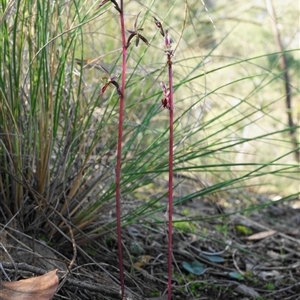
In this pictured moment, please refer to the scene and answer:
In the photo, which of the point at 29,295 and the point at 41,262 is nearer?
the point at 29,295

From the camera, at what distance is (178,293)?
1.59m

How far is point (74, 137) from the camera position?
1.58 meters

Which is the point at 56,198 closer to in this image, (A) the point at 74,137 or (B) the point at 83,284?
(A) the point at 74,137

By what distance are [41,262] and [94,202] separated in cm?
28

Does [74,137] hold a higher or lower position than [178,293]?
higher

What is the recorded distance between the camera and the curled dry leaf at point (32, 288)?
104 cm

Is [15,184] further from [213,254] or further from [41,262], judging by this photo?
[213,254]

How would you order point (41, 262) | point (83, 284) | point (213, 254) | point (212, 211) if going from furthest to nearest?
point (212, 211), point (213, 254), point (41, 262), point (83, 284)

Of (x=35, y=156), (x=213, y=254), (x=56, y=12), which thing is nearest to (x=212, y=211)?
(x=213, y=254)

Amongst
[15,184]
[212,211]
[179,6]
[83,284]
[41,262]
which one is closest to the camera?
[83,284]

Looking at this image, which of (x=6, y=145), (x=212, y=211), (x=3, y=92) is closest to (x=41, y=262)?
(x=6, y=145)

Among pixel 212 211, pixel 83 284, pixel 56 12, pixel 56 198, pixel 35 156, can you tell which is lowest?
pixel 212 211

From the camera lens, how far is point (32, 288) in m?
1.06

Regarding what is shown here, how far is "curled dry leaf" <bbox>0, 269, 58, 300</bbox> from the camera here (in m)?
1.04
